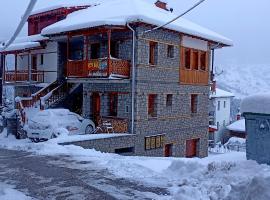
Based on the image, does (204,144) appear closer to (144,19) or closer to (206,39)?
(206,39)

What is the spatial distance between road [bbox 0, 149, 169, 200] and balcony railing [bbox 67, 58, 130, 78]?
24.6ft

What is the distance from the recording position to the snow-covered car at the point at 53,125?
19.0 metres

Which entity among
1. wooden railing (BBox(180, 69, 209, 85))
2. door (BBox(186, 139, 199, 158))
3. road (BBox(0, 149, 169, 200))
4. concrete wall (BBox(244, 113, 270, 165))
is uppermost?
wooden railing (BBox(180, 69, 209, 85))

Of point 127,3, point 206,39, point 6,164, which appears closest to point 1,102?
point 127,3

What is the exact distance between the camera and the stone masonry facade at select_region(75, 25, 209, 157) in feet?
69.2

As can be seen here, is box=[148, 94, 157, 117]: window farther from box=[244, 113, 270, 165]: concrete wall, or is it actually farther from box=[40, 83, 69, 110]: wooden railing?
box=[244, 113, 270, 165]: concrete wall

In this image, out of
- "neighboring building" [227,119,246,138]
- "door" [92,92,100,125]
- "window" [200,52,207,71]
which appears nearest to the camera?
"door" [92,92,100,125]

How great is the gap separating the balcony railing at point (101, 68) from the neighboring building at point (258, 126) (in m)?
10.1

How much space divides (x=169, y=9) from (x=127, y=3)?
17.7ft

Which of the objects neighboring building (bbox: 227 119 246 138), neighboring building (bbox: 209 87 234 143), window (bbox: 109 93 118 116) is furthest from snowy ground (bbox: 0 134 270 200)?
neighboring building (bbox: 227 119 246 138)

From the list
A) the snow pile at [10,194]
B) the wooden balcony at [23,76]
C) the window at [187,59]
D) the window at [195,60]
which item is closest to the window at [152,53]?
the window at [187,59]

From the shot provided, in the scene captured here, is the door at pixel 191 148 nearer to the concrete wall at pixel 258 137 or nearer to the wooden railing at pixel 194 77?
the wooden railing at pixel 194 77

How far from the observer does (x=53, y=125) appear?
62.6ft

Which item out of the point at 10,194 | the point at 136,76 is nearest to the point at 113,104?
the point at 136,76
